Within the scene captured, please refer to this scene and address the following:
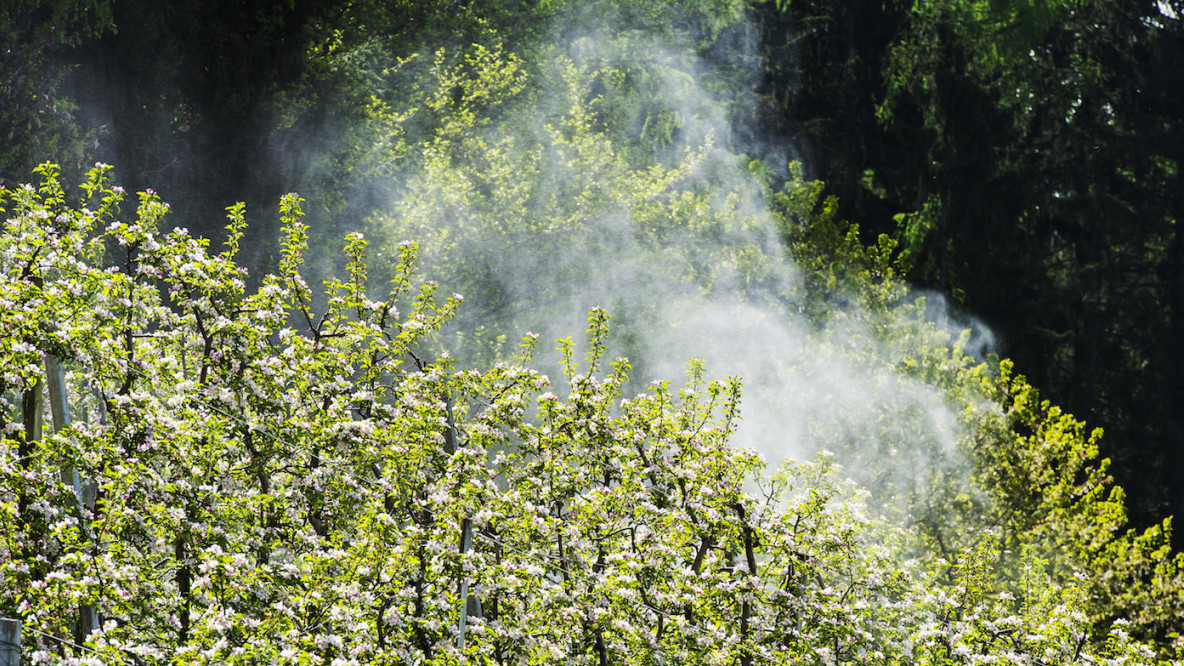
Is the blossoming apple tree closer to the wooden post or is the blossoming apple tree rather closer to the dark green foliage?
the wooden post

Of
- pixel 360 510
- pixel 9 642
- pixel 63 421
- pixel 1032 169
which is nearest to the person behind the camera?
pixel 9 642

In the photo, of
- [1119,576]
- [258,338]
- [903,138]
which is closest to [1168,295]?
[903,138]

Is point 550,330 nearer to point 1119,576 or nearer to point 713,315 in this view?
point 713,315

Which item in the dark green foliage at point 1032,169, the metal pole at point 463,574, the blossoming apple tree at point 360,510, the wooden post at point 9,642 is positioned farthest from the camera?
the dark green foliage at point 1032,169

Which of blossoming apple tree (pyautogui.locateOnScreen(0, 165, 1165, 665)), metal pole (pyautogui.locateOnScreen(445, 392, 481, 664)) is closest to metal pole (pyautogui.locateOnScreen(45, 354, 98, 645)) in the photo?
blossoming apple tree (pyautogui.locateOnScreen(0, 165, 1165, 665))

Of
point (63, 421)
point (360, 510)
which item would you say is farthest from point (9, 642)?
point (360, 510)

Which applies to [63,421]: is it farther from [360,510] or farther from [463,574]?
[463,574]

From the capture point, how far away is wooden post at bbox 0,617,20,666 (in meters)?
4.59

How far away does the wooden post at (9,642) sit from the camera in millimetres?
4590

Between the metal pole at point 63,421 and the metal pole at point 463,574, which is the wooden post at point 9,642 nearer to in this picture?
the metal pole at point 63,421

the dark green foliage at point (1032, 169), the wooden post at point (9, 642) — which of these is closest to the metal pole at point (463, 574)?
the wooden post at point (9, 642)

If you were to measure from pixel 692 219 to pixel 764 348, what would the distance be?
2400 mm

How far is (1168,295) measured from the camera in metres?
26.0

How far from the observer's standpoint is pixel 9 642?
182 inches
